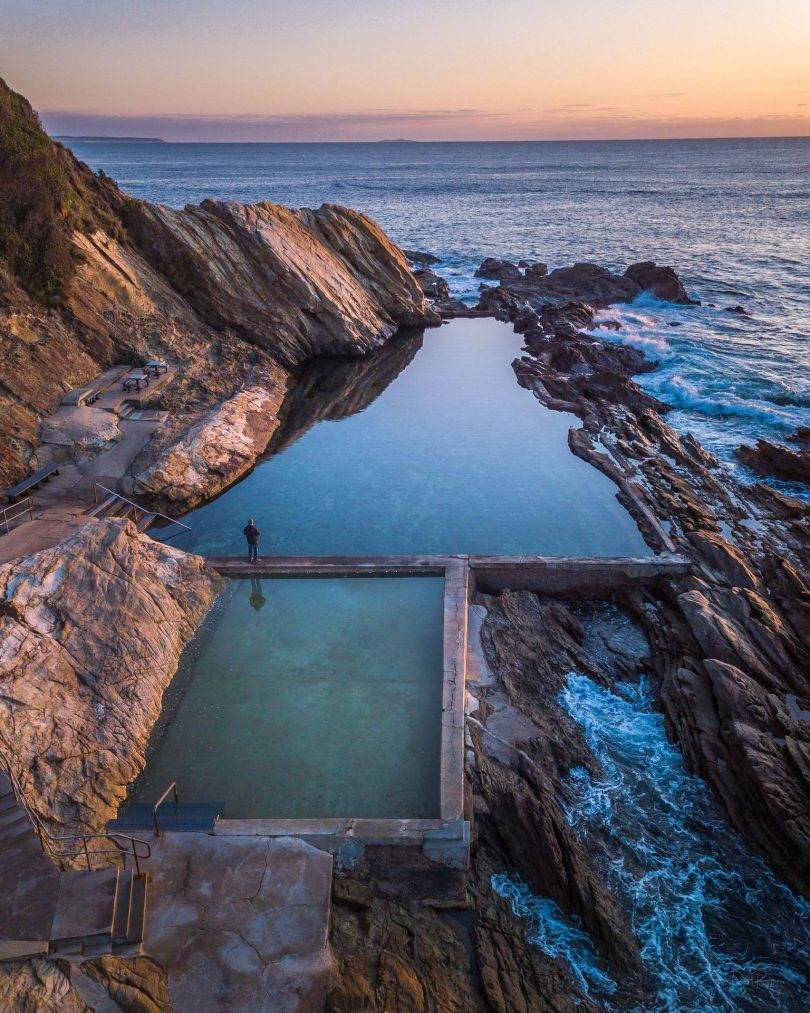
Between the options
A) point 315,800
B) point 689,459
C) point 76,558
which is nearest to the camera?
point 315,800

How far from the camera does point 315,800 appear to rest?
12.3 meters

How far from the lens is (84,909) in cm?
827

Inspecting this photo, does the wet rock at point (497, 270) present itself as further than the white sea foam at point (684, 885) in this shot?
Yes

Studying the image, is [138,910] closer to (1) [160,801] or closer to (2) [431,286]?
(1) [160,801]

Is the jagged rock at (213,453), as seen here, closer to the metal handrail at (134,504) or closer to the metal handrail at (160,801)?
the metal handrail at (134,504)

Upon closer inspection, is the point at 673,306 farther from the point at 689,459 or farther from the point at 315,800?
the point at 315,800

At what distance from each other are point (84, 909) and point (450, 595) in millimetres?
10595

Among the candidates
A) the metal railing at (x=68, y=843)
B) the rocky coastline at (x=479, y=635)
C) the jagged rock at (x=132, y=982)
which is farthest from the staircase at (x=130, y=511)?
the jagged rock at (x=132, y=982)

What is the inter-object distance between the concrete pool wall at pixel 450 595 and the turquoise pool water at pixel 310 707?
0.37 meters

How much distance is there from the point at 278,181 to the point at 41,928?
191 metres

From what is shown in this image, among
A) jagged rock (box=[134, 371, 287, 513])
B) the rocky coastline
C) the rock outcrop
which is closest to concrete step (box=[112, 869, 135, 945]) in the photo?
the rocky coastline

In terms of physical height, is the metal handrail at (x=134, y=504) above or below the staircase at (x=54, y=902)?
below

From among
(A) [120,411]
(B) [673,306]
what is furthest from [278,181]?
(A) [120,411]

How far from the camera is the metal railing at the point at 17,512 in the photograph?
730 inches
